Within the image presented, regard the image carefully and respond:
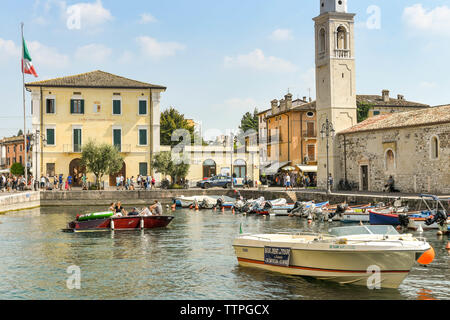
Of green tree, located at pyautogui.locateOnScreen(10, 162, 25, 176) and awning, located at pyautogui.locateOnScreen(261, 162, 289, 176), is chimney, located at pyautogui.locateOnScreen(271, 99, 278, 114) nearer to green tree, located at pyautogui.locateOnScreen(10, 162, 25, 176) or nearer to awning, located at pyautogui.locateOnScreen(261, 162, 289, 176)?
awning, located at pyautogui.locateOnScreen(261, 162, 289, 176)

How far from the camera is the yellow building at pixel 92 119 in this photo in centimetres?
4666

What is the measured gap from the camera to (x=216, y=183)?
47.1 metres

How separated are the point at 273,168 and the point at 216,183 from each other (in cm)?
1209

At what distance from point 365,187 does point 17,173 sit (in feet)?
152

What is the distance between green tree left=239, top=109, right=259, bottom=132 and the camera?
→ 9362 centimetres

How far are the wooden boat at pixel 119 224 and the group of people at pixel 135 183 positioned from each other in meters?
20.2

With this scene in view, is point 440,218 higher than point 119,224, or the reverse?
point 440,218

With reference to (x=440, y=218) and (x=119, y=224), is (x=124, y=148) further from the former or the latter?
(x=440, y=218)

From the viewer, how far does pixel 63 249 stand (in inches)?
725

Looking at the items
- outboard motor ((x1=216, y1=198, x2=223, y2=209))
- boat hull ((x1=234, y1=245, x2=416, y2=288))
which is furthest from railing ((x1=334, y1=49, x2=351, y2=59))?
boat hull ((x1=234, y1=245, x2=416, y2=288))

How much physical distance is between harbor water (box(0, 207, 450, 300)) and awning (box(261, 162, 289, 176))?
33075 mm

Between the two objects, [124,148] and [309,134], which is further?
[309,134]

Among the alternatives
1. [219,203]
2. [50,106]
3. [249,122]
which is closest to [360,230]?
[219,203]
